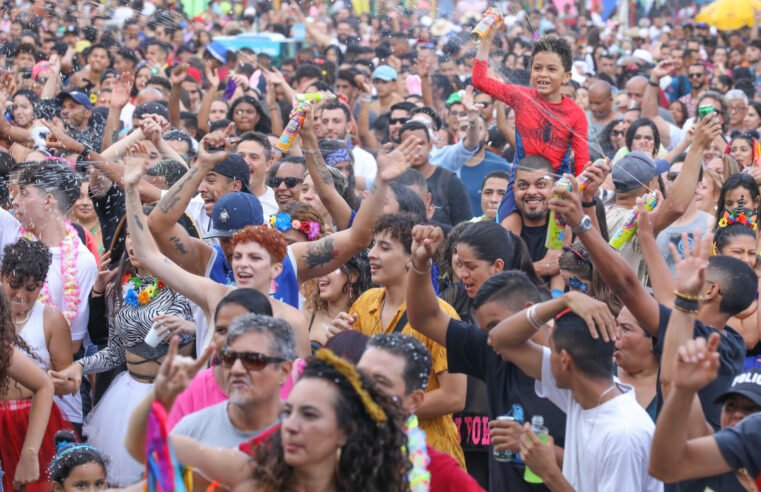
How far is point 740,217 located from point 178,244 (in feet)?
12.4

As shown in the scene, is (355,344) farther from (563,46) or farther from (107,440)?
(563,46)

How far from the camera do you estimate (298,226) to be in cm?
672

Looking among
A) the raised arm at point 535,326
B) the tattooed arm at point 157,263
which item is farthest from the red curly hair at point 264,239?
the raised arm at point 535,326

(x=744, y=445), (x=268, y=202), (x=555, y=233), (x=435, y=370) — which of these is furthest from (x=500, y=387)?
(x=268, y=202)

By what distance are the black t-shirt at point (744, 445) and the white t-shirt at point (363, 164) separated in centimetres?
613

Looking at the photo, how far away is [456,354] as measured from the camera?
16.4 feet

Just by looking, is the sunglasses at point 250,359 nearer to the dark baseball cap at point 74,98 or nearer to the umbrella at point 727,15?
the dark baseball cap at point 74,98

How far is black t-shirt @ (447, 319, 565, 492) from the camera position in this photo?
4.71 m

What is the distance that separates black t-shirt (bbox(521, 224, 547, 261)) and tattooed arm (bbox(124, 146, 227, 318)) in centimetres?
243

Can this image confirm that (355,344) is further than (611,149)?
→ No

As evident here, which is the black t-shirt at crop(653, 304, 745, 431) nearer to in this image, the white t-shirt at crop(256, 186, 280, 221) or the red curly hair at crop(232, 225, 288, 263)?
the red curly hair at crop(232, 225, 288, 263)

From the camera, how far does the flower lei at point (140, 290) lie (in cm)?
661

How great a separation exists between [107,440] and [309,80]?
7.07 meters

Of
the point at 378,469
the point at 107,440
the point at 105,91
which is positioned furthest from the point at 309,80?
the point at 378,469
